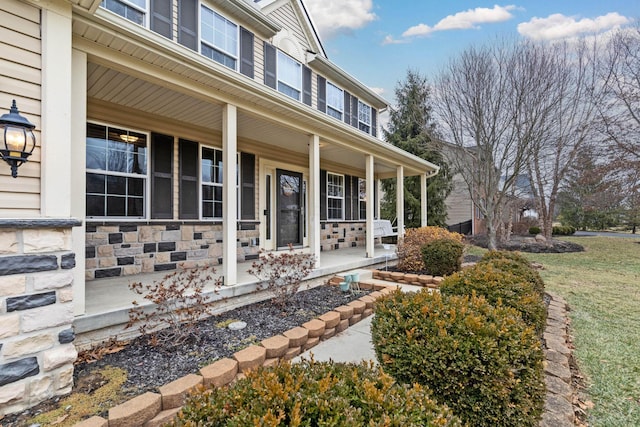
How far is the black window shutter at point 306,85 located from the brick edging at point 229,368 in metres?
5.85

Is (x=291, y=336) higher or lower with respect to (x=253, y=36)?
lower

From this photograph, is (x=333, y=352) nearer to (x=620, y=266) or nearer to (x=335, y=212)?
(x=335, y=212)

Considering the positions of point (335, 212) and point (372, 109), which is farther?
point (372, 109)

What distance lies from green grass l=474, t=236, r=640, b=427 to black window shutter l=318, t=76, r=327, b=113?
21.8ft

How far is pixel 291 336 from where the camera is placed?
2879 mm

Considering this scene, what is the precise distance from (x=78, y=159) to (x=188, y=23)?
13.7ft

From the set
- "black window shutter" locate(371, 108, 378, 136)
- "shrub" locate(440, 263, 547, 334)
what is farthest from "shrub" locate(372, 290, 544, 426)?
"black window shutter" locate(371, 108, 378, 136)

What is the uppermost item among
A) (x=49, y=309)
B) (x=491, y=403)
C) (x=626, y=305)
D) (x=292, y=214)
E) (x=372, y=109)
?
(x=372, y=109)

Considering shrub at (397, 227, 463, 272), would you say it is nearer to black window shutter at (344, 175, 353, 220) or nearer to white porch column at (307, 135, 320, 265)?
white porch column at (307, 135, 320, 265)

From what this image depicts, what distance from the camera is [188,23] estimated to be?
5609 millimetres

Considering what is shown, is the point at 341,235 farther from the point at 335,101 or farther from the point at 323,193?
the point at 335,101

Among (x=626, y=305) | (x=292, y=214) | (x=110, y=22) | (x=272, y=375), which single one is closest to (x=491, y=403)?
(x=272, y=375)

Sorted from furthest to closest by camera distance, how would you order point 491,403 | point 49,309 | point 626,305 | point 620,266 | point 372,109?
1. point 372,109
2. point 620,266
3. point 626,305
4. point 49,309
5. point 491,403

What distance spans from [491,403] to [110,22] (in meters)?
4.03
